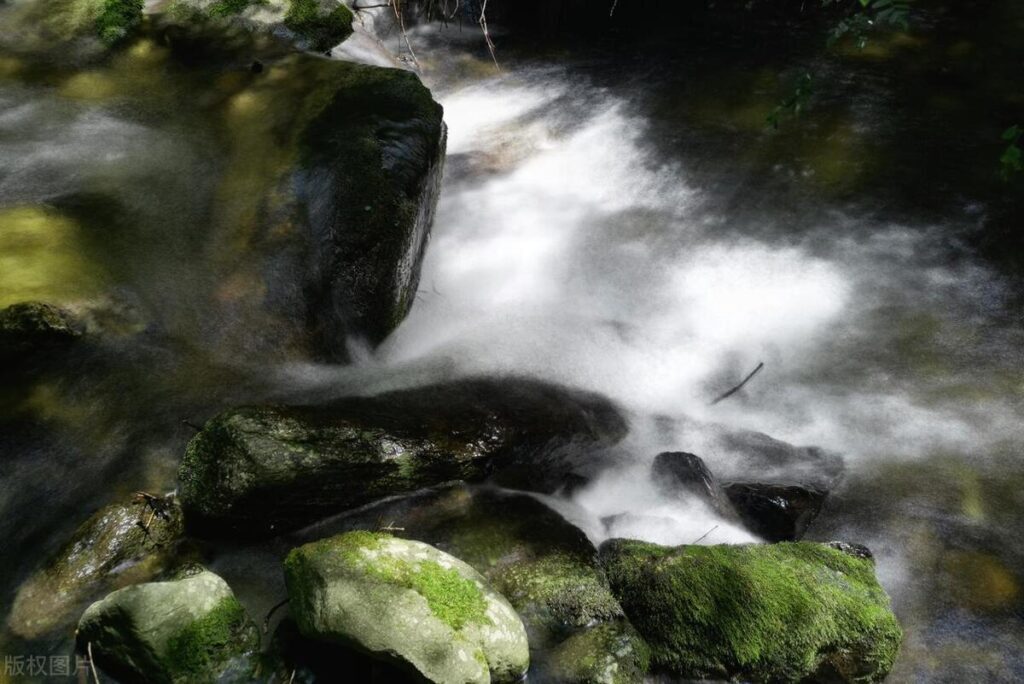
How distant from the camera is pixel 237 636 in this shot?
341cm

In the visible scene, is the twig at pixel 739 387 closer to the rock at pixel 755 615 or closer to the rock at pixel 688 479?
the rock at pixel 688 479

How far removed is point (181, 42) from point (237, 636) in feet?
22.1

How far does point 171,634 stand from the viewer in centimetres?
324

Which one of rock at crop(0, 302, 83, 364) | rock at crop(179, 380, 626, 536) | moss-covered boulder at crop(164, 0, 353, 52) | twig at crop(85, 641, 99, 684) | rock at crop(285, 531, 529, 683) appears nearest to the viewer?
rock at crop(285, 531, 529, 683)

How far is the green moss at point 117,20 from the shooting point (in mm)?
7660

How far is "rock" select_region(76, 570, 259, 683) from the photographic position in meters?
3.21

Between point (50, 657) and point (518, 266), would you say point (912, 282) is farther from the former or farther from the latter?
point (50, 657)

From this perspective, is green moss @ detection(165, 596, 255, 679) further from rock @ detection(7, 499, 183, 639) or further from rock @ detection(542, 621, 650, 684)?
rock @ detection(542, 621, 650, 684)

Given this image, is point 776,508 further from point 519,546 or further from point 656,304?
point 656,304

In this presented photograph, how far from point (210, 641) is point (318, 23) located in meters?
6.88

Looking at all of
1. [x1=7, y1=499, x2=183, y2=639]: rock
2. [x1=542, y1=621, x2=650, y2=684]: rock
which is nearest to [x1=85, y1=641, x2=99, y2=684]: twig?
[x1=7, y1=499, x2=183, y2=639]: rock

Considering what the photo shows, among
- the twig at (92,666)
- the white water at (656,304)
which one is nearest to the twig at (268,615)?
the twig at (92,666)

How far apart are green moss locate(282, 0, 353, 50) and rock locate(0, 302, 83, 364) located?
14.4 ft

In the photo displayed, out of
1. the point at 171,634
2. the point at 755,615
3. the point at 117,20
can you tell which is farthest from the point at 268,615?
the point at 117,20
